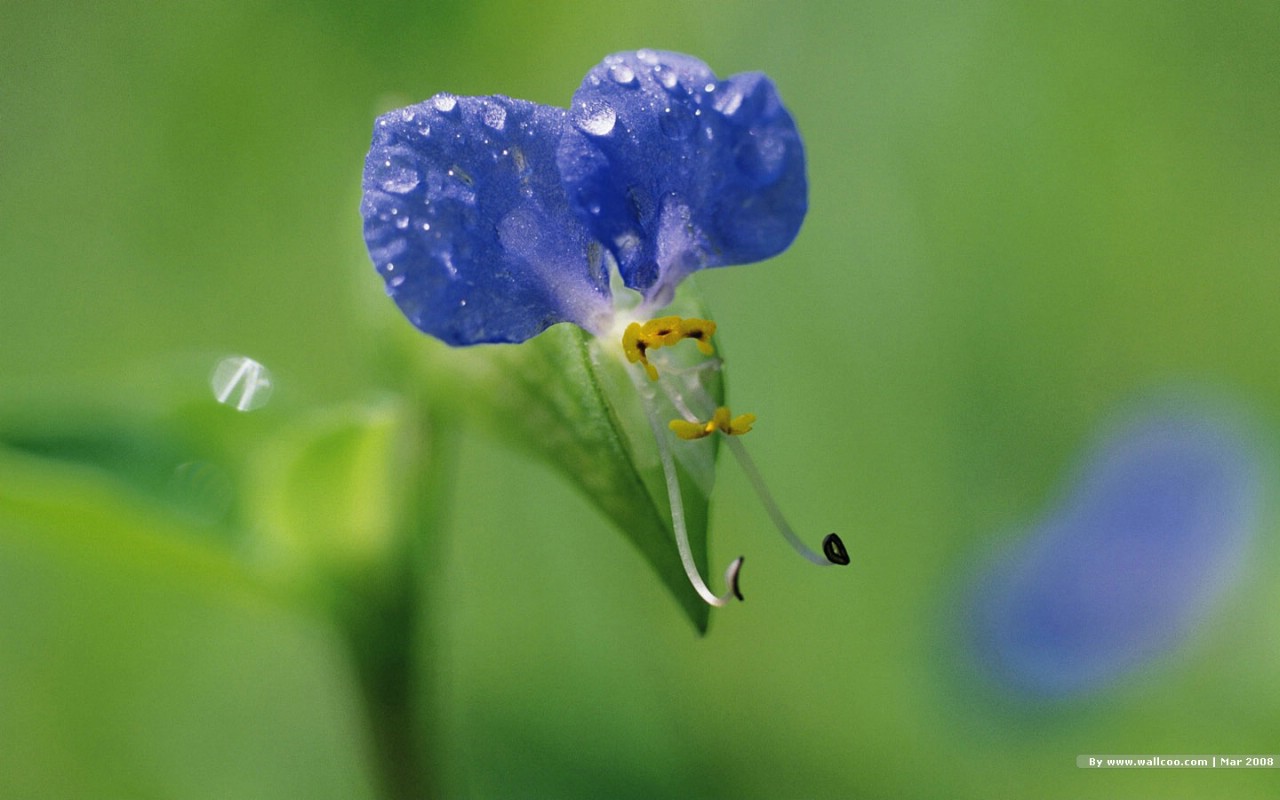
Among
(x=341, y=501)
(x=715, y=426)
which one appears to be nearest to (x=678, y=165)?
(x=715, y=426)

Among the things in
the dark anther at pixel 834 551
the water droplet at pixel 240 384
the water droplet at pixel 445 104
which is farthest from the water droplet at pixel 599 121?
the water droplet at pixel 240 384

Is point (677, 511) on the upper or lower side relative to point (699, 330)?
lower

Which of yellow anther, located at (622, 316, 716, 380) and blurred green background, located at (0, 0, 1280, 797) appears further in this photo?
blurred green background, located at (0, 0, 1280, 797)

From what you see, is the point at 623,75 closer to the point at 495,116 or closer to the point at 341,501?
the point at 495,116

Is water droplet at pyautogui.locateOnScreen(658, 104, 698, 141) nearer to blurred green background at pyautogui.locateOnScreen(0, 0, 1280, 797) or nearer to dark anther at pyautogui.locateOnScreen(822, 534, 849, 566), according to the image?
dark anther at pyautogui.locateOnScreen(822, 534, 849, 566)

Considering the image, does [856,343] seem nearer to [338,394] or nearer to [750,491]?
[750,491]

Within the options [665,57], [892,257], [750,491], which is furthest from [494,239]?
[892,257]

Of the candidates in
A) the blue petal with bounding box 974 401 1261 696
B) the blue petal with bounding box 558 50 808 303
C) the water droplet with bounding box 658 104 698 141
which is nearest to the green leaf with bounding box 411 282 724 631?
the blue petal with bounding box 558 50 808 303
